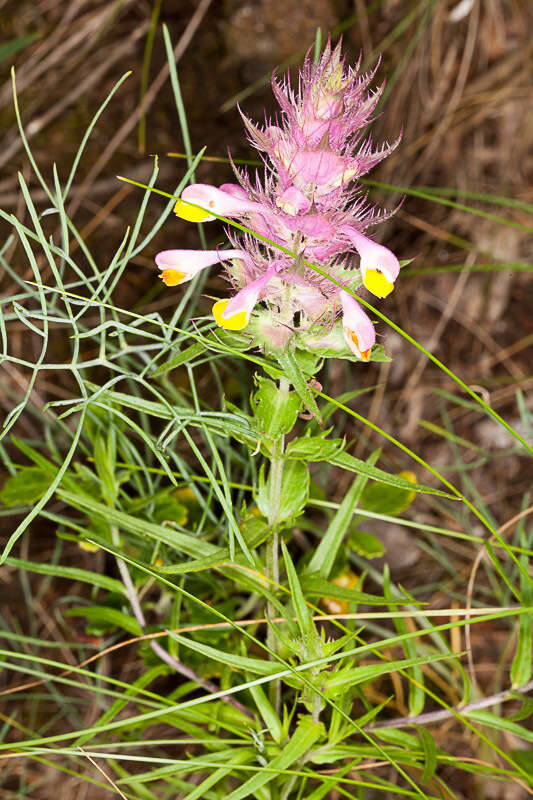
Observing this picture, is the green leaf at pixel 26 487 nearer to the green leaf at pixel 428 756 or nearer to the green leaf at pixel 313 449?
the green leaf at pixel 313 449

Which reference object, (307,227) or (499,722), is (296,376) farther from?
(499,722)

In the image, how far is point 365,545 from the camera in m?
1.17

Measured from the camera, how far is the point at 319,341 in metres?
0.79

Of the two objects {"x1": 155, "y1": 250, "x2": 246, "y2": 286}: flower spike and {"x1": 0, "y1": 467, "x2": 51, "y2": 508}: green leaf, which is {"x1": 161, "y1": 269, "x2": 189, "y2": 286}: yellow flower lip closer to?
{"x1": 155, "y1": 250, "x2": 246, "y2": 286}: flower spike

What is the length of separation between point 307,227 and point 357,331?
0.12 metres

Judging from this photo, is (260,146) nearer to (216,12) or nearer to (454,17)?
(216,12)

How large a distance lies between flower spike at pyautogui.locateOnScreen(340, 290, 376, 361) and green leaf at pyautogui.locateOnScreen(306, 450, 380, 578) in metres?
0.33

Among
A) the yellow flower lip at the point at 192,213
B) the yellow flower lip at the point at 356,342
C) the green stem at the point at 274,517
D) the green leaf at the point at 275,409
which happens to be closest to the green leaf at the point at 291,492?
the green stem at the point at 274,517

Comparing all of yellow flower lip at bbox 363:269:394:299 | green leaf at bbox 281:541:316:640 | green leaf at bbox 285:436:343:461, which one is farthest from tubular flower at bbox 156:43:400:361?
green leaf at bbox 281:541:316:640

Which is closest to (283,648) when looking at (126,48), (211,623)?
(211,623)

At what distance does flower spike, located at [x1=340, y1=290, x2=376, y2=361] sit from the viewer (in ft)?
2.36

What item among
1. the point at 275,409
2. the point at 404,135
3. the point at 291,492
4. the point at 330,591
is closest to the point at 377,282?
the point at 275,409

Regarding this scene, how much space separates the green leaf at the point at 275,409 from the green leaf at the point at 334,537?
0.24 metres

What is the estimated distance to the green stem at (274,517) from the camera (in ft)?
2.79
